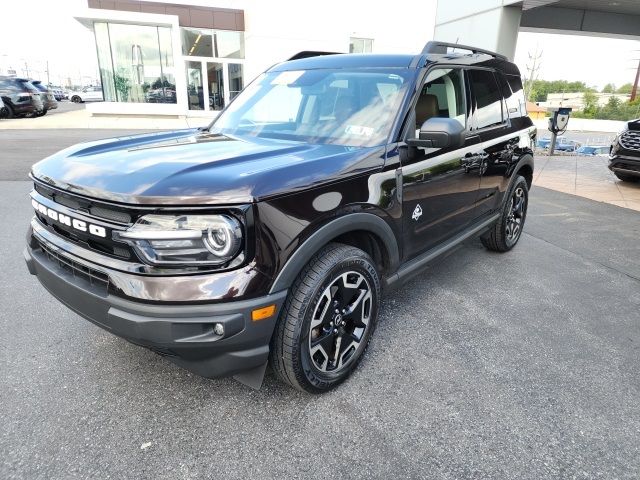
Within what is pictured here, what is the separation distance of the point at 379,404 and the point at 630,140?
8.25 meters

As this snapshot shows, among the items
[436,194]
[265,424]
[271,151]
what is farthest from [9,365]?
[436,194]

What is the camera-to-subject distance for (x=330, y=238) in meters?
2.22

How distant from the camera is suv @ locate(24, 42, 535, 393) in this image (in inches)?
72.9

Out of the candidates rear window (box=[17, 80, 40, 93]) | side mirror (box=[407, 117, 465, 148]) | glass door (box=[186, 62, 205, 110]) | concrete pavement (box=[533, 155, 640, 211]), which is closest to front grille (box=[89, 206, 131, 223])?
side mirror (box=[407, 117, 465, 148])

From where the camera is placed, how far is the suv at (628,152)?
804 cm

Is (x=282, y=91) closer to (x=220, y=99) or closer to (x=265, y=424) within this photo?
(x=265, y=424)

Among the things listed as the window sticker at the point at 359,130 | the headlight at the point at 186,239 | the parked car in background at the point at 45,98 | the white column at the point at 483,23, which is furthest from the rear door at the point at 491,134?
the parked car in background at the point at 45,98

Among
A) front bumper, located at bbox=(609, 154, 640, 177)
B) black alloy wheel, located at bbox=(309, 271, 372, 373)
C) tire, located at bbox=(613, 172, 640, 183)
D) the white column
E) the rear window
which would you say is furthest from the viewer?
the rear window

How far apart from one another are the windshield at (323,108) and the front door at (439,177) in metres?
0.22

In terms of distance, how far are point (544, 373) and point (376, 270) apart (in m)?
1.21

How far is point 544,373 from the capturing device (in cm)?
271

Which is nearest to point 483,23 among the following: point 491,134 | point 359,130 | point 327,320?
point 491,134

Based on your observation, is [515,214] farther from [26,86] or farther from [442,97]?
[26,86]

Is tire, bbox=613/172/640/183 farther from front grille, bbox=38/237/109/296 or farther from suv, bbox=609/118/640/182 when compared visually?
front grille, bbox=38/237/109/296
